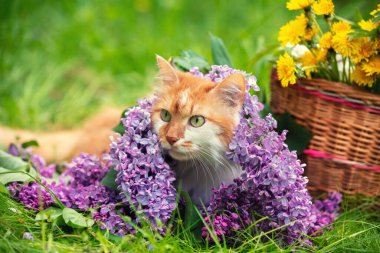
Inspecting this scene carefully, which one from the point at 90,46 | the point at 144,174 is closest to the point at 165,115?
the point at 144,174

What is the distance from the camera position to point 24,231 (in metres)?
1.93

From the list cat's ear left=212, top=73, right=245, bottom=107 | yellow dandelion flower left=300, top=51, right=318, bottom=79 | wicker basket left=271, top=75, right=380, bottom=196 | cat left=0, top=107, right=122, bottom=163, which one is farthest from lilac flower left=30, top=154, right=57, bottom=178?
yellow dandelion flower left=300, top=51, right=318, bottom=79

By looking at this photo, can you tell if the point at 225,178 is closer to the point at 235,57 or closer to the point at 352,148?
the point at 352,148

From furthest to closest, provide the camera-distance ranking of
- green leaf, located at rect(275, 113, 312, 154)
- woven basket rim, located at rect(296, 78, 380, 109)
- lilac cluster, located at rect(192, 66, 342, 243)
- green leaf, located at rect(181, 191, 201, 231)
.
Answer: green leaf, located at rect(275, 113, 312, 154)
woven basket rim, located at rect(296, 78, 380, 109)
green leaf, located at rect(181, 191, 201, 231)
lilac cluster, located at rect(192, 66, 342, 243)

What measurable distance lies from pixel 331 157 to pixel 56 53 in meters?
3.33

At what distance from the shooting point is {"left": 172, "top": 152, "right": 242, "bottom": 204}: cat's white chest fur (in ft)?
6.68

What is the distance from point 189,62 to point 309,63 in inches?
23.4

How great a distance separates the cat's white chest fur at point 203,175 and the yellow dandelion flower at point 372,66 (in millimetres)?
700

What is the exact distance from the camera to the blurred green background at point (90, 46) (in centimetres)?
433

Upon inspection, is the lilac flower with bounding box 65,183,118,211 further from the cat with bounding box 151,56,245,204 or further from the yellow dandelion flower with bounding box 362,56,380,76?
the yellow dandelion flower with bounding box 362,56,380,76

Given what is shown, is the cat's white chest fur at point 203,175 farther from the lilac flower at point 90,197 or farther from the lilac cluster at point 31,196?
the lilac cluster at point 31,196

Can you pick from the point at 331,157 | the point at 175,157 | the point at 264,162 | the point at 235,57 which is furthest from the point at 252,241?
the point at 235,57

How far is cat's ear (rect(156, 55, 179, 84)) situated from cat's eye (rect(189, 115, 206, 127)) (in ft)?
0.66

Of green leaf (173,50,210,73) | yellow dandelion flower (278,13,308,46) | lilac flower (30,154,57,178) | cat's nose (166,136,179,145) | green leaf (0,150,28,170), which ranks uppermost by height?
yellow dandelion flower (278,13,308,46)
